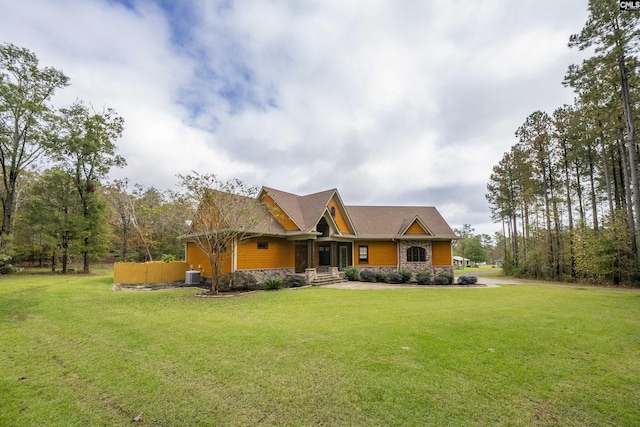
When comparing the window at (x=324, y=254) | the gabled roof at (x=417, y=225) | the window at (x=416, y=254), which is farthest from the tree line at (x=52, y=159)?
the window at (x=416, y=254)

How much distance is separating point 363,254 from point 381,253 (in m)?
1.39

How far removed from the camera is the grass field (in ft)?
10.3

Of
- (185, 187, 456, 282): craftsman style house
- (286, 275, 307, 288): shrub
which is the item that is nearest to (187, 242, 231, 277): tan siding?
(185, 187, 456, 282): craftsman style house

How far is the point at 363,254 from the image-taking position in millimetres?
21812

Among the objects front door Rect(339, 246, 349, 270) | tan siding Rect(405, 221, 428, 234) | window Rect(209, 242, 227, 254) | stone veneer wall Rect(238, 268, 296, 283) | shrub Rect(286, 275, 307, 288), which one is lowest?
shrub Rect(286, 275, 307, 288)

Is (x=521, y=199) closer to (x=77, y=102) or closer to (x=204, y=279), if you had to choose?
(x=204, y=279)

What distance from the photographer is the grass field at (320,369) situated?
314cm

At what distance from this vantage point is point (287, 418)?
3033 millimetres

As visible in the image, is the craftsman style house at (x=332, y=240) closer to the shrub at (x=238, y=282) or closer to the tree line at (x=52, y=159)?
the shrub at (x=238, y=282)

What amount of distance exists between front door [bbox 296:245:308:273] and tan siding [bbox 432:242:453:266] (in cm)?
982

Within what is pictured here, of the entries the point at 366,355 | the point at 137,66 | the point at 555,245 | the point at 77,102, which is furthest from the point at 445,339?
the point at 77,102

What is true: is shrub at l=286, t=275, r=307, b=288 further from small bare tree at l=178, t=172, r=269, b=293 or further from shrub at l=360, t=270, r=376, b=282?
Result: shrub at l=360, t=270, r=376, b=282

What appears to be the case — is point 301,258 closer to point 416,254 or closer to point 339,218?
point 339,218

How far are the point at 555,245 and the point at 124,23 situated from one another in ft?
97.6
